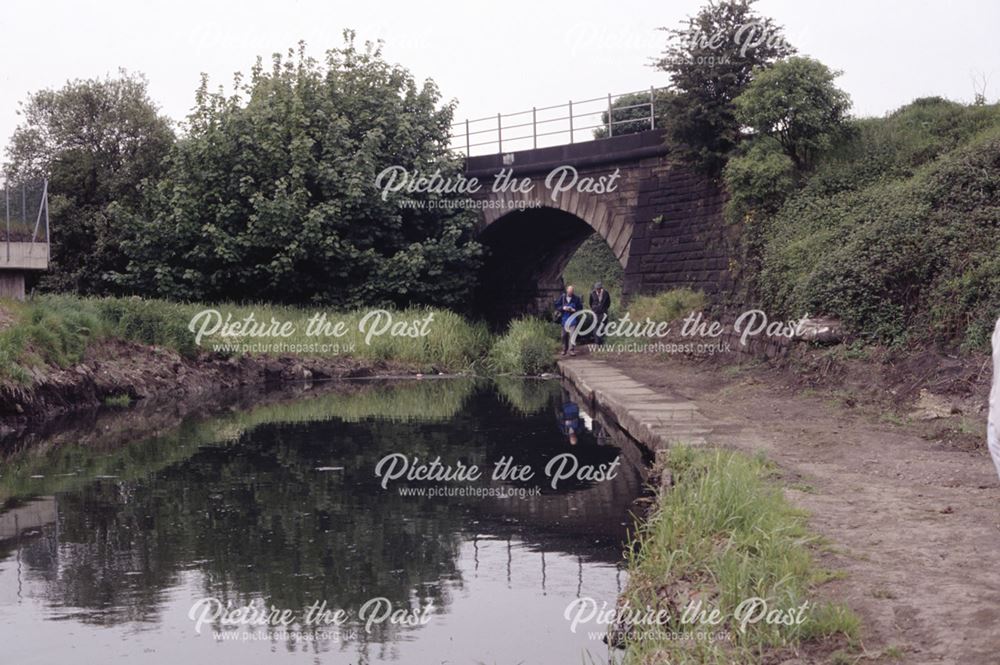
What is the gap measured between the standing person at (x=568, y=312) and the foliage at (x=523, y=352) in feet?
1.12

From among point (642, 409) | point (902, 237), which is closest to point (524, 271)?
point (902, 237)

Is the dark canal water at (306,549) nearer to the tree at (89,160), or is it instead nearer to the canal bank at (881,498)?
the canal bank at (881,498)

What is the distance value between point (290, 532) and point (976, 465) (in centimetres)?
467

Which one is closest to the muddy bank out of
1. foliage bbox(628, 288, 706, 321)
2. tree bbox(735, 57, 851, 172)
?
foliage bbox(628, 288, 706, 321)

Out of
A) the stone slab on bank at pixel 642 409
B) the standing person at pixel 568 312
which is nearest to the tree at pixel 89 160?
the standing person at pixel 568 312

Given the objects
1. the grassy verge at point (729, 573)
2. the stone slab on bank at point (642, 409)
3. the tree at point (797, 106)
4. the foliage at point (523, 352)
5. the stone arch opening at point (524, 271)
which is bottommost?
the grassy verge at point (729, 573)

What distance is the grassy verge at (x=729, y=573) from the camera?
3.96m

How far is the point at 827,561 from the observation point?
4789 mm

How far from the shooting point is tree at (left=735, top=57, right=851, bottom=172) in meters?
16.5

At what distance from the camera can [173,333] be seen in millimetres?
19031

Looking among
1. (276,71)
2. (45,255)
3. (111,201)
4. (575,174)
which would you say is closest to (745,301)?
(575,174)

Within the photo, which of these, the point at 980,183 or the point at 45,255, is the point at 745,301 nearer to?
the point at 980,183

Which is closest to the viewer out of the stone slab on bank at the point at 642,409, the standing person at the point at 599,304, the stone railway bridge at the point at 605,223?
the stone slab on bank at the point at 642,409

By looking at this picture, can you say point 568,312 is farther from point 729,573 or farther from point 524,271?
point 729,573
